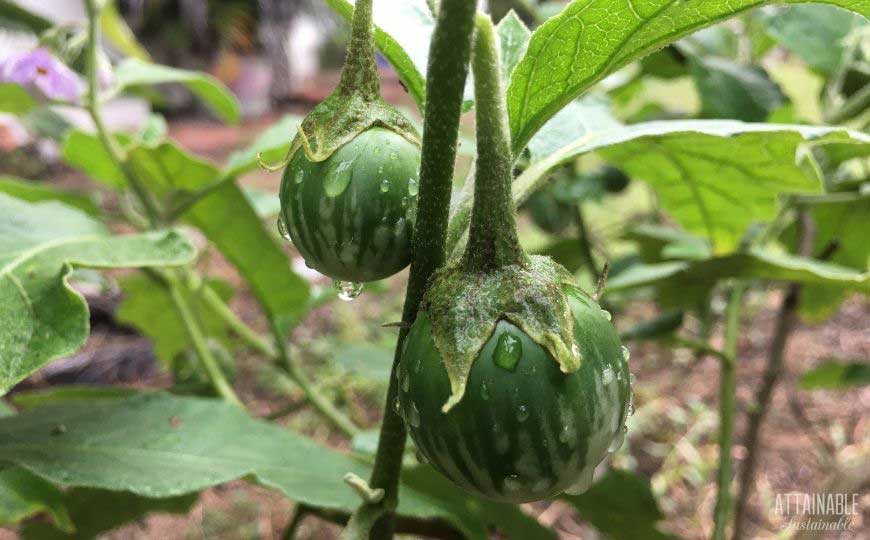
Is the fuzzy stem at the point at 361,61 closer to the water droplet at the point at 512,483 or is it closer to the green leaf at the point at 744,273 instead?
the water droplet at the point at 512,483

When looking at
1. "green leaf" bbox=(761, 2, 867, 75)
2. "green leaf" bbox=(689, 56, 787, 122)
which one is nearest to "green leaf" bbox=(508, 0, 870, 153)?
"green leaf" bbox=(689, 56, 787, 122)

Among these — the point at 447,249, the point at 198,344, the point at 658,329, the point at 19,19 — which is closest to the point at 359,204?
the point at 447,249

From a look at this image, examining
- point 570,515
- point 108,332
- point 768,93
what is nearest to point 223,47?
point 108,332

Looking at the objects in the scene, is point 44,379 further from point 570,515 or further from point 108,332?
point 570,515

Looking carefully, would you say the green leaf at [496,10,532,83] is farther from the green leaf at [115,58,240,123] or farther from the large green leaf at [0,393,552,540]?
the green leaf at [115,58,240,123]

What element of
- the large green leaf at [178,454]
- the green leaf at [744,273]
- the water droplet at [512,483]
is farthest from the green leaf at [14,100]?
the water droplet at [512,483]
